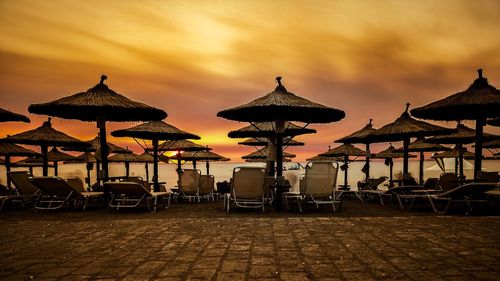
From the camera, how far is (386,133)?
1030 centimetres

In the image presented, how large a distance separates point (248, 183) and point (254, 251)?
13.9 ft

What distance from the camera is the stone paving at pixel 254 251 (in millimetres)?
2859

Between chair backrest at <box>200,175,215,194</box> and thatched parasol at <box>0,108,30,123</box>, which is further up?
thatched parasol at <box>0,108,30,123</box>

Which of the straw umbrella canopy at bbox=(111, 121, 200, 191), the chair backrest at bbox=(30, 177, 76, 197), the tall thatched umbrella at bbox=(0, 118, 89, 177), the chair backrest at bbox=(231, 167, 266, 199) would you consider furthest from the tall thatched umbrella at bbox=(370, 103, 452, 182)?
the tall thatched umbrella at bbox=(0, 118, 89, 177)

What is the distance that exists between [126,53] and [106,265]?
9906 mm

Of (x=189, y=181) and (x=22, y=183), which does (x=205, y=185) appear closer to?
(x=189, y=181)

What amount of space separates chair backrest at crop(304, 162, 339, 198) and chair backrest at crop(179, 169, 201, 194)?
4.49 metres

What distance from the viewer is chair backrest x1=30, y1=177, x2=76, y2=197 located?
25.7 ft

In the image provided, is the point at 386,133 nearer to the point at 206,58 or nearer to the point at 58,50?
the point at 206,58

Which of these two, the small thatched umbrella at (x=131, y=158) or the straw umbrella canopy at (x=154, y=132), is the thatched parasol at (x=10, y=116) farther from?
the small thatched umbrella at (x=131, y=158)

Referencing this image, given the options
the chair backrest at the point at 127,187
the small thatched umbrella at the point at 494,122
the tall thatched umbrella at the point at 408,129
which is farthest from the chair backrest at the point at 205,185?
the small thatched umbrella at the point at 494,122

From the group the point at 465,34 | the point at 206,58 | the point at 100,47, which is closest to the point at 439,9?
the point at 465,34

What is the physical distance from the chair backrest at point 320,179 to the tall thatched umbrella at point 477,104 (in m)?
2.91

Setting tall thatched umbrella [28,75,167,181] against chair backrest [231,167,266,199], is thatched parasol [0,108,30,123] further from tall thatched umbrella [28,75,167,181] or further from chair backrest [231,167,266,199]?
chair backrest [231,167,266,199]
